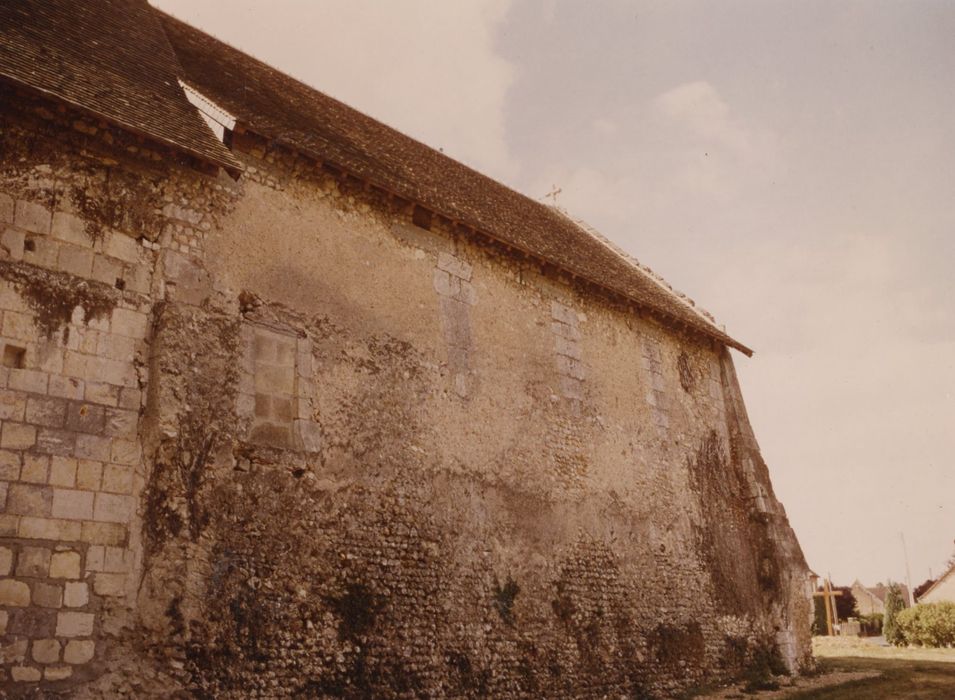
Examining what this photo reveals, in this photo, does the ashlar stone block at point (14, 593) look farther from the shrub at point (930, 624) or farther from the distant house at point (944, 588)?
the distant house at point (944, 588)

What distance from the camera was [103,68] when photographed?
820cm

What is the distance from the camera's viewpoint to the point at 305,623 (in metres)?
7.71

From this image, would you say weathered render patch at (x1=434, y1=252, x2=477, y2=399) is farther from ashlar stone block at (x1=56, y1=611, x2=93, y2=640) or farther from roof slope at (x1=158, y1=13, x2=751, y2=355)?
ashlar stone block at (x1=56, y1=611, x2=93, y2=640)

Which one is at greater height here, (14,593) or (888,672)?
(14,593)

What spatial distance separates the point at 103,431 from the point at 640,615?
7613 millimetres

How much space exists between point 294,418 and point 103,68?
385 cm

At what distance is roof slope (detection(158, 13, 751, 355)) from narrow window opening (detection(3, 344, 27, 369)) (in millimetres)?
3210

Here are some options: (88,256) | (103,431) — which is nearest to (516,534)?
(103,431)

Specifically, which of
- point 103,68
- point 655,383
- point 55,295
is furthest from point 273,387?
point 655,383

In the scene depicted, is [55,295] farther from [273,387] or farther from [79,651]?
[79,651]

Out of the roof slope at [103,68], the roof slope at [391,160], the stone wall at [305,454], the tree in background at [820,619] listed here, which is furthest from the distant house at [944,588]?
the roof slope at [103,68]

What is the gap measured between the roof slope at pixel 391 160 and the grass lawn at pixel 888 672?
5935 millimetres

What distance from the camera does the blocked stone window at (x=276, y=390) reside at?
8.02 metres

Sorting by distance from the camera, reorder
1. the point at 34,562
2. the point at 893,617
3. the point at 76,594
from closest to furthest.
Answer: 1. the point at 34,562
2. the point at 76,594
3. the point at 893,617
